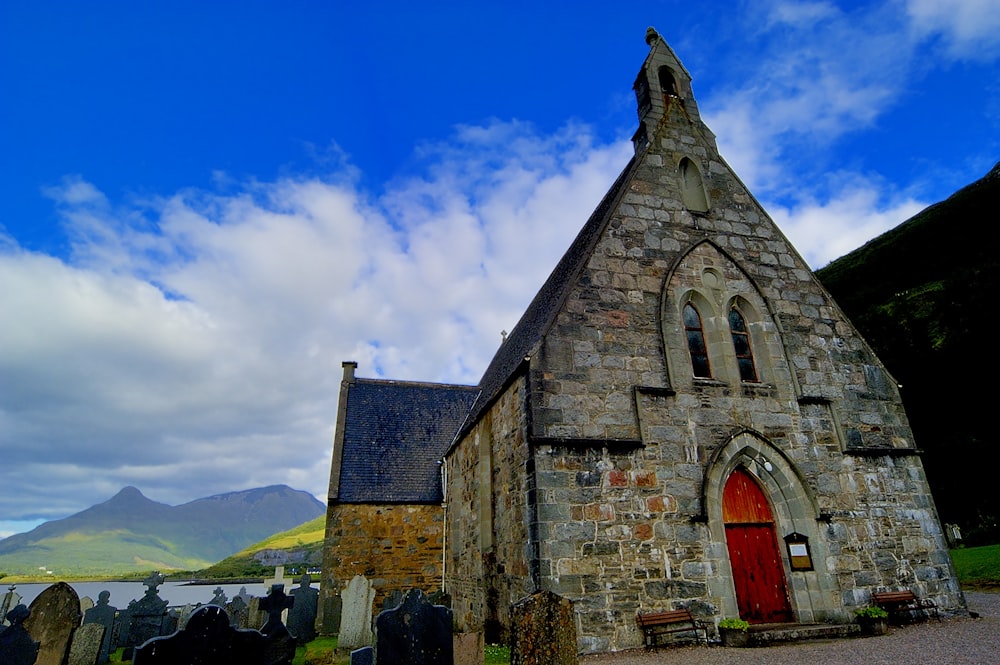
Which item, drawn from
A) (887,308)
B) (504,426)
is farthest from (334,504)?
(887,308)

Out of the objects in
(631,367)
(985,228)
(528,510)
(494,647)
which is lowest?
(494,647)

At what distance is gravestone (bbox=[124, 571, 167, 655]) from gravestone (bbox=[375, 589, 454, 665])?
12.3 metres

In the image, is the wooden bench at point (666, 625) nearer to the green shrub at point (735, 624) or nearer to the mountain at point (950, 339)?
the green shrub at point (735, 624)

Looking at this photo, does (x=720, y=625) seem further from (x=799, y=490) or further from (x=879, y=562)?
(x=879, y=562)

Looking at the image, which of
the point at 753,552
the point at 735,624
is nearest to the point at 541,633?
the point at 735,624

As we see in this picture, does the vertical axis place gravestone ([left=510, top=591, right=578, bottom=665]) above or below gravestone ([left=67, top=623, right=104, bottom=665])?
above

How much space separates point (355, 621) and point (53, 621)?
583cm

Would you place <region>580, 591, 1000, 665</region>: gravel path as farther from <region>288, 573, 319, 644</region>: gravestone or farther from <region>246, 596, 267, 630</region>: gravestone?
<region>246, 596, 267, 630</region>: gravestone

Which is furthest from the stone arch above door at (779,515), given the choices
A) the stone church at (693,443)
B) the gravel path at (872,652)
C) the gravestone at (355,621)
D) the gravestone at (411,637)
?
the gravestone at (355,621)

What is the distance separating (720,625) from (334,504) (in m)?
14.3

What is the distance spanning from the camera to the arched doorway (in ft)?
33.1

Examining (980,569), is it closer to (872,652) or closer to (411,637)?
(872,652)

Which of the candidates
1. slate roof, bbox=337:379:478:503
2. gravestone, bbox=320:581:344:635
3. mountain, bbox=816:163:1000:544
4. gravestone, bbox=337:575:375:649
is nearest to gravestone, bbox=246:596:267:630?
gravestone, bbox=337:575:375:649

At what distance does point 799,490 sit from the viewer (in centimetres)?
1083
